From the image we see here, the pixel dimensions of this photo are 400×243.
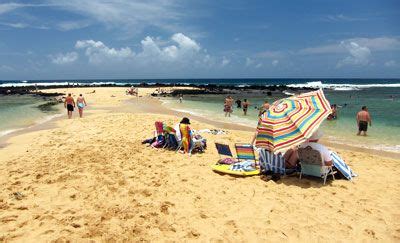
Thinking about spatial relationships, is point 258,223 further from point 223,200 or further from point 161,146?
point 161,146

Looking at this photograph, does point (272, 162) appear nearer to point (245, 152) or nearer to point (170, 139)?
point (245, 152)

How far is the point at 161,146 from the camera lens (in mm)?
10969

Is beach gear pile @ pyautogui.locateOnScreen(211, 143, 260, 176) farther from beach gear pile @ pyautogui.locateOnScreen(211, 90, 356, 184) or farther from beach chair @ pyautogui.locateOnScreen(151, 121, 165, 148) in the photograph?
beach chair @ pyautogui.locateOnScreen(151, 121, 165, 148)

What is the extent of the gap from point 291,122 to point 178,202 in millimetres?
2779

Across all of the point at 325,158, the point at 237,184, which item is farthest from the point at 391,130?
the point at 237,184

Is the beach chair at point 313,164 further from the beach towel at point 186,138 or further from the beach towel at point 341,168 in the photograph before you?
the beach towel at point 186,138

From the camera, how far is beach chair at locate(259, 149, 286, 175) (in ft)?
25.6

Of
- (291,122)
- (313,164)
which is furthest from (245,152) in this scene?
(291,122)

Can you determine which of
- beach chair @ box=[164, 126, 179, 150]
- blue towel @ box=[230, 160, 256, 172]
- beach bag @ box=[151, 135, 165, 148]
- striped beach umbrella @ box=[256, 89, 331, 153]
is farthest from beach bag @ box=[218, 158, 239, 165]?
beach bag @ box=[151, 135, 165, 148]

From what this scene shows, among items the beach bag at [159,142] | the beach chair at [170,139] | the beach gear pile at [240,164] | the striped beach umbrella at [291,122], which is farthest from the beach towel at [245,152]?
the beach bag at [159,142]

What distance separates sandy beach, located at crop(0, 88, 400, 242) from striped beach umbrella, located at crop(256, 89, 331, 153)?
104 cm

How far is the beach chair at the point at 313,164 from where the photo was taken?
7.32 m

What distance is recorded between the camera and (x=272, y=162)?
787 cm

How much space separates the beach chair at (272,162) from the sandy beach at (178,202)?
427 mm
